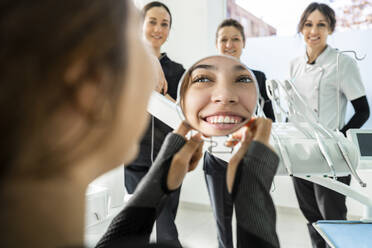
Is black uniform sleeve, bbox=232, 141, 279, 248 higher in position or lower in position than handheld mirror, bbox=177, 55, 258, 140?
lower

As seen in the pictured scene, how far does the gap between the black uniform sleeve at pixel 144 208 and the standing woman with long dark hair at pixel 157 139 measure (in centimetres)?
73

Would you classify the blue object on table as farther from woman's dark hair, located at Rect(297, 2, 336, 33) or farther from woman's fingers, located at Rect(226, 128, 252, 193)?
woman's dark hair, located at Rect(297, 2, 336, 33)

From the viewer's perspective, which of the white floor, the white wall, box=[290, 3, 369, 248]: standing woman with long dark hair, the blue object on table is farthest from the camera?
the white wall

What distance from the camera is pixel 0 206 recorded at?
0.88 feet

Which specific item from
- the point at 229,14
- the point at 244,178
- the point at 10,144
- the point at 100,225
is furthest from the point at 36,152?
the point at 229,14

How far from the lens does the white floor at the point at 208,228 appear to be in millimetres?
2318

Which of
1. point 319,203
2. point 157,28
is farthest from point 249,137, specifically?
point 157,28

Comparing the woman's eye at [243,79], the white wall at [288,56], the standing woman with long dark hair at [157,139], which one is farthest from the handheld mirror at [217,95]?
the white wall at [288,56]

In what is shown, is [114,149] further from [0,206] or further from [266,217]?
[266,217]

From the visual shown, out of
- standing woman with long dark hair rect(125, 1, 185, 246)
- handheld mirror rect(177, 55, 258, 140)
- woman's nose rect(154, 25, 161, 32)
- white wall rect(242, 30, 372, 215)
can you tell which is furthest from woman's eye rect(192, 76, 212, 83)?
white wall rect(242, 30, 372, 215)

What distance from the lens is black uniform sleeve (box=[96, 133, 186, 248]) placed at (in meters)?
0.56

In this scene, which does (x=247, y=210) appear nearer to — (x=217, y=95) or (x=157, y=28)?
(x=217, y=95)

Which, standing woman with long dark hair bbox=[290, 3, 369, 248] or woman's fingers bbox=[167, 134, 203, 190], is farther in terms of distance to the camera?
standing woman with long dark hair bbox=[290, 3, 369, 248]

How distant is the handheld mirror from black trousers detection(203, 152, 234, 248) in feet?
2.52
